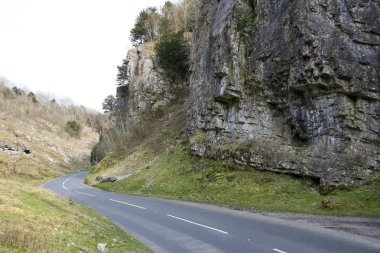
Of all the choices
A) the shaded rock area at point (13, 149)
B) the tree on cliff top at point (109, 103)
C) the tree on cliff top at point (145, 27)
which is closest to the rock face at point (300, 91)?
the tree on cliff top at point (145, 27)

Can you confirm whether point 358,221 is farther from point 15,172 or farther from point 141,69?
point 15,172

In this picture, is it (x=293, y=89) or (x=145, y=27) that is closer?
(x=293, y=89)

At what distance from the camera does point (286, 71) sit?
27.2 meters

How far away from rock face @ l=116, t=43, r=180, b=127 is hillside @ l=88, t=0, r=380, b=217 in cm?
1516

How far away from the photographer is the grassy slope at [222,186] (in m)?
20.0

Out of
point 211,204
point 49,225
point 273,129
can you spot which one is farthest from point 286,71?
point 49,225

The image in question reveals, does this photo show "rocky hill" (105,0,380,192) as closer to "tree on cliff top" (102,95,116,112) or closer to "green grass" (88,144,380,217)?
"green grass" (88,144,380,217)

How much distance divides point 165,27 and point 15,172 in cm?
3340

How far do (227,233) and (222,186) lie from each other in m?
13.7

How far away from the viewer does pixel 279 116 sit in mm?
28844

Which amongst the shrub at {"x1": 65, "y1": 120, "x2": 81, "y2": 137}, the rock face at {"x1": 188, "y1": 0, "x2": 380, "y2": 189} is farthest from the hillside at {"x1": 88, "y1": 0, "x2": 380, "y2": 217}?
the shrub at {"x1": 65, "y1": 120, "x2": 81, "y2": 137}

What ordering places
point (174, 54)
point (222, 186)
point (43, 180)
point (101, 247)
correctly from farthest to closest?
point (43, 180)
point (174, 54)
point (222, 186)
point (101, 247)

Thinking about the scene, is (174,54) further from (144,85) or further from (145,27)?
(145,27)

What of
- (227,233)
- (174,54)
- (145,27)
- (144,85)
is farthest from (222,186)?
(145,27)
